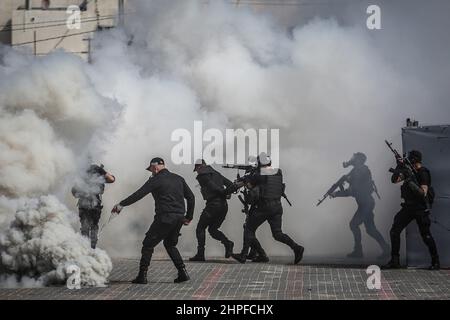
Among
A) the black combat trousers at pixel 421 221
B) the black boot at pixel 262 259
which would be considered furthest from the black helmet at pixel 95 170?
the black combat trousers at pixel 421 221

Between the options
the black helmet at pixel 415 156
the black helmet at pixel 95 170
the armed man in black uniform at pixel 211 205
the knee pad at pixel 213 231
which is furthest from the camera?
the knee pad at pixel 213 231

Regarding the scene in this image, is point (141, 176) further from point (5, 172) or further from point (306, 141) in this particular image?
point (5, 172)

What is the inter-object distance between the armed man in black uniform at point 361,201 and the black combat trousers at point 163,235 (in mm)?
4469

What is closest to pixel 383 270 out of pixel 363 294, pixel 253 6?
pixel 363 294

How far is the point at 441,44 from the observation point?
20688 millimetres

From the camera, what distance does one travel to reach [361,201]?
54.1 ft

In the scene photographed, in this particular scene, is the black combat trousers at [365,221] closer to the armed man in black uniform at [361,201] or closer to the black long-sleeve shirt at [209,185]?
the armed man in black uniform at [361,201]

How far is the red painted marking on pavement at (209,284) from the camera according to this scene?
11.6 metres

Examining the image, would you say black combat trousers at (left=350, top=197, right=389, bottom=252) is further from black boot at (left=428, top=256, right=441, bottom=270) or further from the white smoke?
the white smoke

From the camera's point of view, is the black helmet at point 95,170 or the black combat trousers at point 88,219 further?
the black combat trousers at point 88,219

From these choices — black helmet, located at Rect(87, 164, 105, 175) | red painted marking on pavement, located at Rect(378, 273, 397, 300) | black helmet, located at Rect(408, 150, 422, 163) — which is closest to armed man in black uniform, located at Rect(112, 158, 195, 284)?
black helmet, located at Rect(87, 164, 105, 175)

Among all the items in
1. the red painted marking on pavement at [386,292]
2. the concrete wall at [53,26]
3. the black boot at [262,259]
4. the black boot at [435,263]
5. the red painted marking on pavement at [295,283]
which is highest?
the concrete wall at [53,26]

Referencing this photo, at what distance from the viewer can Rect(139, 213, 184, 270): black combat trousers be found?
1253 cm

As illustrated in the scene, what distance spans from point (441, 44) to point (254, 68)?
13.2 feet
